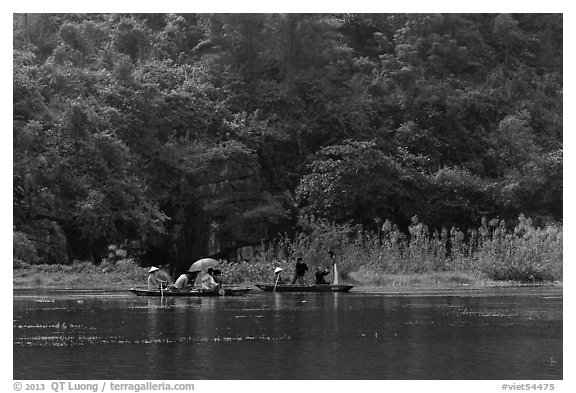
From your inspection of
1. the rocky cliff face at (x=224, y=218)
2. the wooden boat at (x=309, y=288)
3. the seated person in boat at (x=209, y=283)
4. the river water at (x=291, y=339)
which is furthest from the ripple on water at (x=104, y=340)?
the rocky cliff face at (x=224, y=218)

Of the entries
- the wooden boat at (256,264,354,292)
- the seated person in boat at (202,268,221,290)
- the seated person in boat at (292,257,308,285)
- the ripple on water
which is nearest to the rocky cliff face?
the seated person in boat at (292,257,308,285)

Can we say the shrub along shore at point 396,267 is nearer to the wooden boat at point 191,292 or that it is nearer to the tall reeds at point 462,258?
the tall reeds at point 462,258

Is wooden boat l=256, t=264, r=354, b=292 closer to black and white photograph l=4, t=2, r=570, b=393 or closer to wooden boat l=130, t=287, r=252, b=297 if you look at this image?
black and white photograph l=4, t=2, r=570, b=393

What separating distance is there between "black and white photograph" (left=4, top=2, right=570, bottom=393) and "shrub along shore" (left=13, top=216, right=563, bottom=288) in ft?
0.26

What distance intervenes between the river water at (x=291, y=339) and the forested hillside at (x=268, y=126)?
16.4 m

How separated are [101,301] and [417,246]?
1484 cm

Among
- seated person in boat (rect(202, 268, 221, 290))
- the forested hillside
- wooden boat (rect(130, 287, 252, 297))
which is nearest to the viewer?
wooden boat (rect(130, 287, 252, 297))

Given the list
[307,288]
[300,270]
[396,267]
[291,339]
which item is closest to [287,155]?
[396,267]

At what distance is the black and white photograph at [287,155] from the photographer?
39.1m

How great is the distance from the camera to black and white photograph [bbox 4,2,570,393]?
3906 centimetres

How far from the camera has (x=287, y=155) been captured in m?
52.7

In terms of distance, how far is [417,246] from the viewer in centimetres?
4078

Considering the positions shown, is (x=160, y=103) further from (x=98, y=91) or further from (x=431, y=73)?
(x=431, y=73)

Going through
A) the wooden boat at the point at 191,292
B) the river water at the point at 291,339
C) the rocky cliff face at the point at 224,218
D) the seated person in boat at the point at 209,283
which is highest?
the rocky cliff face at the point at 224,218
